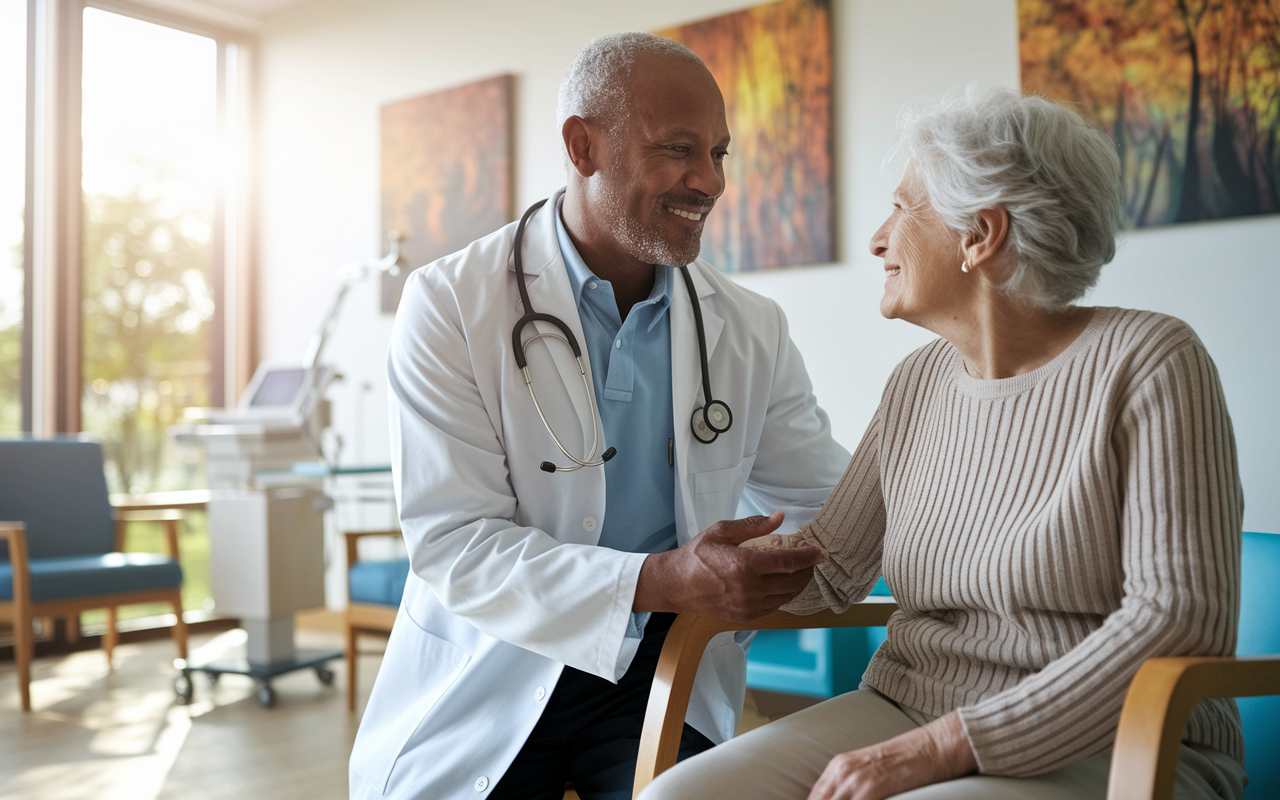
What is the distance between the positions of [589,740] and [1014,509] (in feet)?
2.24

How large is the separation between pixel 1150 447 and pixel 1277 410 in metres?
1.90

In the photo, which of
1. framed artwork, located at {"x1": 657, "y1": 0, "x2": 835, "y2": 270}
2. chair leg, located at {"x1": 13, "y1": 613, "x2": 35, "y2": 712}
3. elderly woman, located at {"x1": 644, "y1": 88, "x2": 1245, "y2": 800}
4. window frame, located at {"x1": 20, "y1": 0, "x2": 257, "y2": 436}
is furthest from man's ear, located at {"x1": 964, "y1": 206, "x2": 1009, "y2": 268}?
window frame, located at {"x1": 20, "y1": 0, "x2": 257, "y2": 436}

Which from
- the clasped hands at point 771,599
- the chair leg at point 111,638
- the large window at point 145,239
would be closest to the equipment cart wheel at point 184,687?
the chair leg at point 111,638

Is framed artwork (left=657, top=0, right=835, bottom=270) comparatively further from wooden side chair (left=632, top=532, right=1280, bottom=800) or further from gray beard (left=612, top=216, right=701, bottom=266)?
wooden side chair (left=632, top=532, right=1280, bottom=800)

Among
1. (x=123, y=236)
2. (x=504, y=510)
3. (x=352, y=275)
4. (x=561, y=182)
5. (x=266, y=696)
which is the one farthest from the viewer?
(x=123, y=236)

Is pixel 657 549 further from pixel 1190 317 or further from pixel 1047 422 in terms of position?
pixel 1190 317

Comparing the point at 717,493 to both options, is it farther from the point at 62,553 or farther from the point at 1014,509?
the point at 62,553

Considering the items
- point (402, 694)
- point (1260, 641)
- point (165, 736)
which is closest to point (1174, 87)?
point (1260, 641)

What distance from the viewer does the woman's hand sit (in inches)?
40.1

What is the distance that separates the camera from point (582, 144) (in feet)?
5.28

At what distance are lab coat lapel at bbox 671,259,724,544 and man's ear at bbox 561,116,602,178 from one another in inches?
9.1

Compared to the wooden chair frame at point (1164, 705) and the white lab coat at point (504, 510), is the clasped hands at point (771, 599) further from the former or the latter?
the wooden chair frame at point (1164, 705)

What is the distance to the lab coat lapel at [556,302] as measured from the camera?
1452 mm

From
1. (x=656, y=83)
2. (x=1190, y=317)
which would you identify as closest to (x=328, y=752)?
(x=656, y=83)
